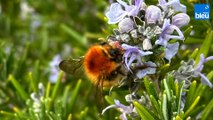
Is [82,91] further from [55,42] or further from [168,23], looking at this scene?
[168,23]

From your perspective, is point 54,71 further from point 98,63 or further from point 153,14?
point 153,14

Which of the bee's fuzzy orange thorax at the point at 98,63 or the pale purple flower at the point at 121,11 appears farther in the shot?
the bee's fuzzy orange thorax at the point at 98,63

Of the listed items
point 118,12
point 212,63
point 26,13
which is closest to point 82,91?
point 26,13

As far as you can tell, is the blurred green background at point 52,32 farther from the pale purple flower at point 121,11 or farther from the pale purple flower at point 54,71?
the pale purple flower at point 121,11

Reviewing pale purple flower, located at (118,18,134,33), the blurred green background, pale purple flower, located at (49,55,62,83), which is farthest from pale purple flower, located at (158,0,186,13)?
pale purple flower, located at (49,55,62,83)

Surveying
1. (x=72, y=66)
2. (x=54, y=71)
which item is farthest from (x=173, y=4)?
(x=54, y=71)

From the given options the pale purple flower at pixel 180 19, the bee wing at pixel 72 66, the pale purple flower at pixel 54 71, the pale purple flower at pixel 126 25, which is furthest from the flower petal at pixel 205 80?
the pale purple flower at pixel 54 71
